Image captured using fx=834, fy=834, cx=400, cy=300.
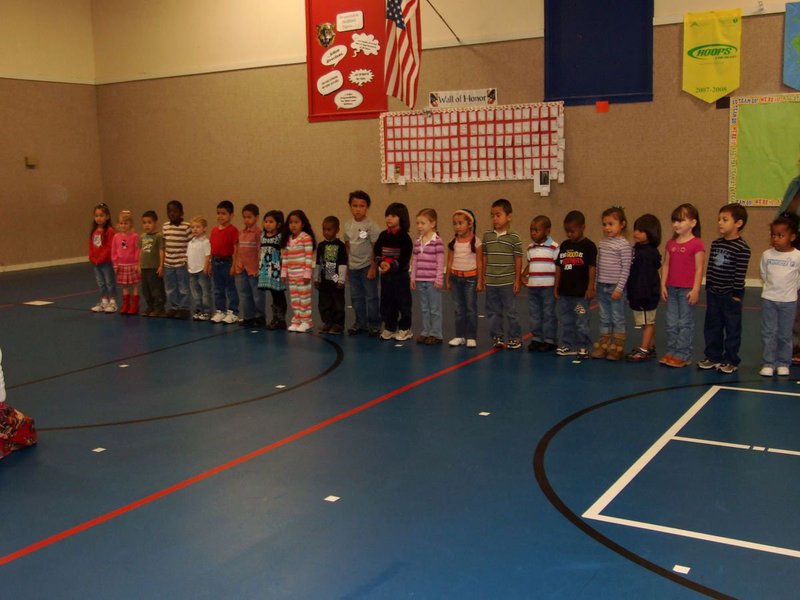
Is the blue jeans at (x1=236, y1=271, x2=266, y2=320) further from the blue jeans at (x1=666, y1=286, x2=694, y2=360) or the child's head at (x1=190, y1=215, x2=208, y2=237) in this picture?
the blue jeans at (x1=666, y1=286, x2=694, y2=360)

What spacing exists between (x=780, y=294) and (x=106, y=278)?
7332mm

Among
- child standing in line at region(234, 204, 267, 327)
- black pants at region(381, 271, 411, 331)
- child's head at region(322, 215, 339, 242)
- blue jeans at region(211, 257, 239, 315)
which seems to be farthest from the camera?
blue jeans at region(211, 257, 239, 315)

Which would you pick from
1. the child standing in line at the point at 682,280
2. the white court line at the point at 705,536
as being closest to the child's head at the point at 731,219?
the child standing in line at the point at 682,280

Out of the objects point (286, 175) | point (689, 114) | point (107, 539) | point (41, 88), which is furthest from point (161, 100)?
point (107, 539)

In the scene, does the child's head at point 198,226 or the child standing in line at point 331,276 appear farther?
the child's head at point 198,226

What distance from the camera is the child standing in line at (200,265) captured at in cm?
Answer: 920

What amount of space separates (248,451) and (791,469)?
9.89 ft

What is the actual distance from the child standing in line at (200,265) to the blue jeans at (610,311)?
4.36 meters

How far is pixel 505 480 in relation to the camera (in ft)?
14.4

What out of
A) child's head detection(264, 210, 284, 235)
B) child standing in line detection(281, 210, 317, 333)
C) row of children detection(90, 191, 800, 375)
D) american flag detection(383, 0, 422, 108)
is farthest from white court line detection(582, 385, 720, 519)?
american flag detection(383, 0, 422, 108)

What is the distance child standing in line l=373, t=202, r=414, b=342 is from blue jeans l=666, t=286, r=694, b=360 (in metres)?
2.46

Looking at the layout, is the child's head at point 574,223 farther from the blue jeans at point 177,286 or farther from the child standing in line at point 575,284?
the blue jeans at point 177,286

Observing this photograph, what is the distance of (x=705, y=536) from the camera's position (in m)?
3.67

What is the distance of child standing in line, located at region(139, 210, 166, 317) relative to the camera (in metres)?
9.57
